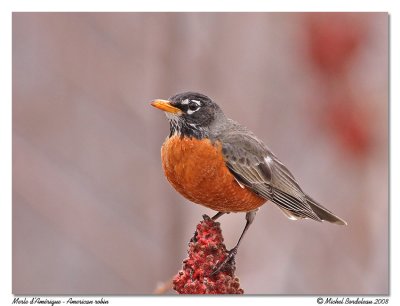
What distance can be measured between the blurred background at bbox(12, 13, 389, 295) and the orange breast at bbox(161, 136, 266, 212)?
81 centimetres

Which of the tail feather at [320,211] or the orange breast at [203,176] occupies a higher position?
the orange breast at [203,176]

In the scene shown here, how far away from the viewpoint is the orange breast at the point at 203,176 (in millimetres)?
5035

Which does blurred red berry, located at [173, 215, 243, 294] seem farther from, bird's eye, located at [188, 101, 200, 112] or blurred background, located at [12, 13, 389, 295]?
blurred background, located at [12, 13, 389, 295]

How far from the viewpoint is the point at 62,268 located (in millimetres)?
9711

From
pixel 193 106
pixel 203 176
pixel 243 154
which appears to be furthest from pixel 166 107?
pixel 243 154

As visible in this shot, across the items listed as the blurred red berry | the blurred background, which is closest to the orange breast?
the blurred red berry

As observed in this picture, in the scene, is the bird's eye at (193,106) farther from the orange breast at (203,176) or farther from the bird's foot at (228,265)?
the bird's foot at (228,265)

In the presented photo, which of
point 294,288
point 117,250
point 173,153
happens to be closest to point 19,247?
point 117,250

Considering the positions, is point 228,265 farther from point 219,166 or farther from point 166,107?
point 166,107

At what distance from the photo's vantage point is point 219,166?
5203mm

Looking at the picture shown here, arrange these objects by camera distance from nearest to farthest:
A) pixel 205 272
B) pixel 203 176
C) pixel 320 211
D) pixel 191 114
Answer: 1. pixel 205 272
2. pixel 203 176
3. pixel 191 114
4. pixel 320 211

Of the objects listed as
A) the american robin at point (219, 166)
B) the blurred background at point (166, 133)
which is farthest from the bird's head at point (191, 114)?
the blurred background at point (166, 133)

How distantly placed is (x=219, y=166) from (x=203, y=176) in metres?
0.18

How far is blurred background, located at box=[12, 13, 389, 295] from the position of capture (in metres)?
6.65
